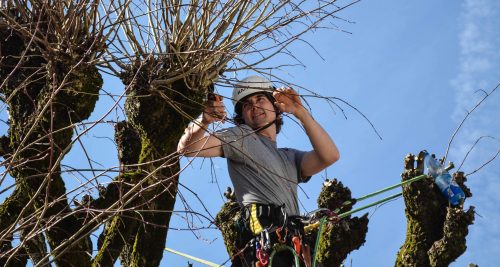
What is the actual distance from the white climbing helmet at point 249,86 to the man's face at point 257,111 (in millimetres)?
40

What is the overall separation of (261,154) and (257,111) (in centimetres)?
38

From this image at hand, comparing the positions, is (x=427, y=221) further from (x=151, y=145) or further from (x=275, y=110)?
(x=151, y=145)

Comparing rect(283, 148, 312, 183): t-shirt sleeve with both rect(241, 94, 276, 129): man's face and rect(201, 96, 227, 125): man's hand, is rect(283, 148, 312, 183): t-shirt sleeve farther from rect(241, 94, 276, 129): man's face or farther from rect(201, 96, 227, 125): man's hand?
rect(201, 96, 227, 125): man's hand

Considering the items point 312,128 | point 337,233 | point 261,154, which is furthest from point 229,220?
point 312,128

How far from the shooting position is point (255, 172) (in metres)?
6.67

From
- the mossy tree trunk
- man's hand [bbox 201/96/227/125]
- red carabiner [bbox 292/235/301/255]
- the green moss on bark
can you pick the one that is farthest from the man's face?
the mossy tree trunk

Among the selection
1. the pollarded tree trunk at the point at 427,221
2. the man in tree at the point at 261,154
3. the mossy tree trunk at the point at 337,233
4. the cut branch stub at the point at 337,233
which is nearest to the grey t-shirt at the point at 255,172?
the man in tree at the point at 261,154

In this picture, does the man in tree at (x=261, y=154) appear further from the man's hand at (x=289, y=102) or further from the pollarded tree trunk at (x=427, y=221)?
the pollarded tree trunk at (x=427, y=221)

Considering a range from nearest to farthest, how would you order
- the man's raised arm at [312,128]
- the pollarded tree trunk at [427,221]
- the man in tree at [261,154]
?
the man in tree at [261,154] < the man's raised arm at [312,128] < the pollarded tree trunk at [427,221]

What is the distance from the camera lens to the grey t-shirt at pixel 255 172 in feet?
21.7

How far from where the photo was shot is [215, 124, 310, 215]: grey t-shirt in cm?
662

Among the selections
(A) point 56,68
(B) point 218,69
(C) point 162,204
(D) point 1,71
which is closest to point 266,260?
(C) point 162,204

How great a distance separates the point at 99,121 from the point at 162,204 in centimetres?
182

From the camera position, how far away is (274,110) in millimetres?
7055
